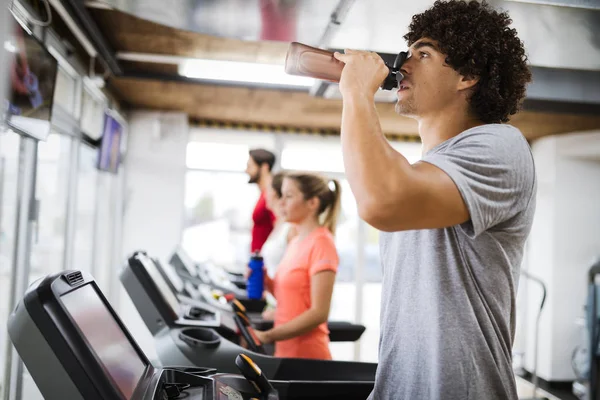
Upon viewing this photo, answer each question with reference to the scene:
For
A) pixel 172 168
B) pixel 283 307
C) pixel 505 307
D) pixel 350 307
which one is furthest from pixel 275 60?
pixel 350 307

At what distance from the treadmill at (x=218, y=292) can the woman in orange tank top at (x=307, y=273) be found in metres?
0.74

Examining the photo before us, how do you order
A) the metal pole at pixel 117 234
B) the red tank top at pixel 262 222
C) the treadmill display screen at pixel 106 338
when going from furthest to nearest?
1. the metal pole at pixel 117 234
2. the red tank top at pixel 262 222
3. the treadmill display screen at pixel 106 338

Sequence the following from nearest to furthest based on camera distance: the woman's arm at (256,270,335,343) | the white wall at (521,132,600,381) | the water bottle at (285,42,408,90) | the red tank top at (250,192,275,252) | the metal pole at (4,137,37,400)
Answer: the water bottle at (285,42,408,90) → the woman's arm at (256,270,335,343) → the metal pole at (4,137,37,400) → the red tank top at (250,192,275,252) → the white wall at (521,132,600,381)

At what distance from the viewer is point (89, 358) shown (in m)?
0.83

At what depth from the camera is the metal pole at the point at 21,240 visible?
2.61 m

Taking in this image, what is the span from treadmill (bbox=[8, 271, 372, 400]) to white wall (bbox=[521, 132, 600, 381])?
5.52 metres

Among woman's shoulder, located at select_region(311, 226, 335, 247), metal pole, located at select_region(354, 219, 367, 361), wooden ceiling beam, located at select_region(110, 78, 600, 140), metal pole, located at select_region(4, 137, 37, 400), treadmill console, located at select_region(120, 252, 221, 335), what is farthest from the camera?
metal pole, located at select_region(354, 219, 367, 361)

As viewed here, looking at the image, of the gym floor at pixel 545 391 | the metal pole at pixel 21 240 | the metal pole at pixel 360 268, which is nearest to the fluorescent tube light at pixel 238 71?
the metal pole at pixel 21 240

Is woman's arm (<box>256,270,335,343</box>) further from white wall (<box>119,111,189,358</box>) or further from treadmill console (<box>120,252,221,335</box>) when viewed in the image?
white wall (<box>119,111,189,358</box>)

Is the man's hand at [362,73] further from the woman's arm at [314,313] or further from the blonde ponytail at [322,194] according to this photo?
the blonde ponytail at [322,194]

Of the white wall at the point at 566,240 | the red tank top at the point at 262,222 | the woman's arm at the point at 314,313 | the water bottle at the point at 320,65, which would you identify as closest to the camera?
the water bottle at the point at 320,65

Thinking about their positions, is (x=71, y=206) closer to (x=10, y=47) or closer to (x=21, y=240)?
(x=21, y=240)

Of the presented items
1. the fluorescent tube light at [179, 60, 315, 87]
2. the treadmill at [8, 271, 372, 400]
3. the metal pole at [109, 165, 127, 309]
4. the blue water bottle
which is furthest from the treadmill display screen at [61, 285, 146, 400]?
the metal pole at [109, 165, 127, 309]

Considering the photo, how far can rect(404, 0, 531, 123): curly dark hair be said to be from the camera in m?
1.11
